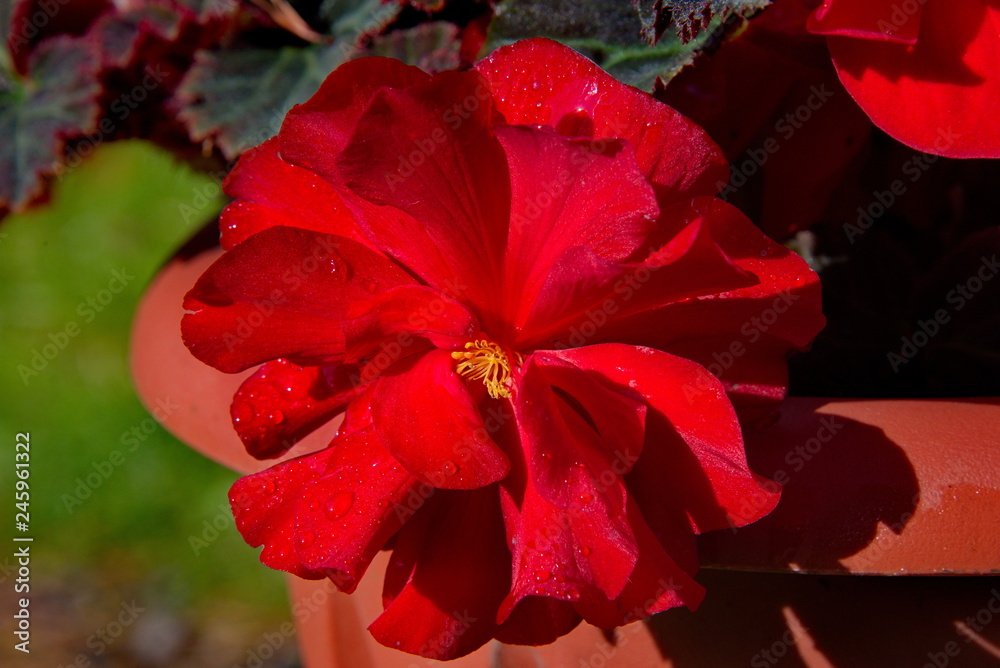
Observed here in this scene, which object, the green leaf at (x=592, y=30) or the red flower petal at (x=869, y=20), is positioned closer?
the red flower petal at (x=869, y=20)

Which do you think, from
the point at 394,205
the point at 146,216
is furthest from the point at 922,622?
the point at 146,216

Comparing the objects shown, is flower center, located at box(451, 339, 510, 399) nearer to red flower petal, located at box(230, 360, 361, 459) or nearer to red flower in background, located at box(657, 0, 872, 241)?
red flower petal, located at box(230, 360, 361, 459)

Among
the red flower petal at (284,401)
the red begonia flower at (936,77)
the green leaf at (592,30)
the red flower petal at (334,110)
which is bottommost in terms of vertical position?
the red flower petal at (284,401)

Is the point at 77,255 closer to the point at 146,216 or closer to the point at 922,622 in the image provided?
the point at 146,216

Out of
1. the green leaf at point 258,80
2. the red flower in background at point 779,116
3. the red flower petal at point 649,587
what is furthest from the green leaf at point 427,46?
the red flower petal at point 649,587

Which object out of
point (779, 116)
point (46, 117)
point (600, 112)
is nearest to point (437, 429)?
point (600, 112)

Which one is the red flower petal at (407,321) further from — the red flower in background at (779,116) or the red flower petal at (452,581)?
the red flower in background at (779,116)
